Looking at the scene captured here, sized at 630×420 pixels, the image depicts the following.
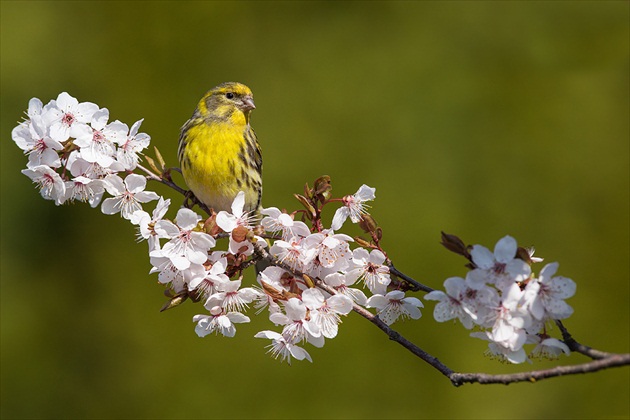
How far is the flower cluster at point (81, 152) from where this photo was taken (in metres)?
2.47

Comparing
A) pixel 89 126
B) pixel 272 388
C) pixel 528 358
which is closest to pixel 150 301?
pixel 272 388

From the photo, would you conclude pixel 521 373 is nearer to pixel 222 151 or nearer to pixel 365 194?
pixel 365 194

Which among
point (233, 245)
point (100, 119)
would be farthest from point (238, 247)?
point (100, 119)

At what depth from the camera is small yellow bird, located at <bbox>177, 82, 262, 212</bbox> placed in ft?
11.2

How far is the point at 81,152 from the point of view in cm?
246

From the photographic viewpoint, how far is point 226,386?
6043mm

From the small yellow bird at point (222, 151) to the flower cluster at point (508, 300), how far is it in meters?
1.60

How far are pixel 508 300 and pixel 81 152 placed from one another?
1.31m

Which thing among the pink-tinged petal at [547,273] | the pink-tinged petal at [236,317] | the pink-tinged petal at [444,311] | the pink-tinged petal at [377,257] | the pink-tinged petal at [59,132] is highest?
the pink-tinged petal at [377,257]

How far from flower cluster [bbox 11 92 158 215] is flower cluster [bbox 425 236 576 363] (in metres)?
1.03

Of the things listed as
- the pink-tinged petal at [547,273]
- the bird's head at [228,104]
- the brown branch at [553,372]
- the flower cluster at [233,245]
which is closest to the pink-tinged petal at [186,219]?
the flower cluster at [233,245]

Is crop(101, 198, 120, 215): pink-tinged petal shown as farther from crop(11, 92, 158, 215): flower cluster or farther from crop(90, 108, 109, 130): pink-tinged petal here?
crop(90, 108, 109, 130): pink-tinged petal

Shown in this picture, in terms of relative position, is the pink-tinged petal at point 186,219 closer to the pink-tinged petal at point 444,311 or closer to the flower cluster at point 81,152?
the flower cluster at point 81,152

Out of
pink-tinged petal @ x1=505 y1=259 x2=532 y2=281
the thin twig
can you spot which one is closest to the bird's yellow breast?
the thin twig
